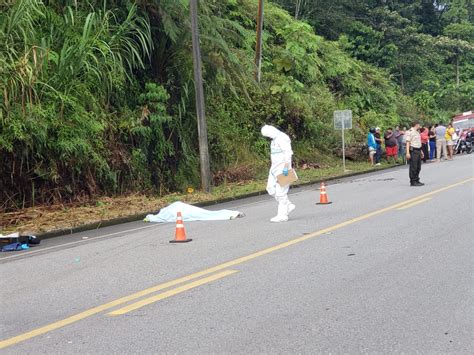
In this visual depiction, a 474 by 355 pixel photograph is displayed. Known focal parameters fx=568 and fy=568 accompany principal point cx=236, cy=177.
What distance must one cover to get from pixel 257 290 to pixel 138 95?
12383mm

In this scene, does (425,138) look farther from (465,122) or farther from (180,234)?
(180,234)

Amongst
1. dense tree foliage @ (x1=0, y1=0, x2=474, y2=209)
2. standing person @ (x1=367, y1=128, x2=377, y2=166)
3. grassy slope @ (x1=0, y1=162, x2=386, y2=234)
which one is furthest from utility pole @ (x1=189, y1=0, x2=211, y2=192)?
standing person @ (x1=367, y1=128, x2=377, y2=166)

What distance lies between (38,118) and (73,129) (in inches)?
41.5

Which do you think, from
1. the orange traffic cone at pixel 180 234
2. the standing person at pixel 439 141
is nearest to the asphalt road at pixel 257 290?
the orange traffic cone at pixel 180 234

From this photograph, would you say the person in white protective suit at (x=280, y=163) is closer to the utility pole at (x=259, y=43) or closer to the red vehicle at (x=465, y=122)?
the utility pole at (x=259, y=43)

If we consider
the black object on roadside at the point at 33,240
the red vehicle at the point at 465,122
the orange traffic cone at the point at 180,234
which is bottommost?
the black object on roadside at the point at 33,240

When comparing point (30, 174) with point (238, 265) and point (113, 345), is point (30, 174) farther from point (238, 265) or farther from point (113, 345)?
point (113, 345)

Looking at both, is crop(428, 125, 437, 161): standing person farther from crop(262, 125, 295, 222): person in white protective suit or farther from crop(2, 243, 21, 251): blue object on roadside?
crop(2, 243, 21, 251): blue object on roadside

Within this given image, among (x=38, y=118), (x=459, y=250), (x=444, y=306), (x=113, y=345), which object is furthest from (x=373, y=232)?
(x=38, y=118)

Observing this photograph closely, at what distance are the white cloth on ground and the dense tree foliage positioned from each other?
9.23 ft

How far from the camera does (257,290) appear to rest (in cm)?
590

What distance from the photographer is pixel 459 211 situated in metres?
10.5

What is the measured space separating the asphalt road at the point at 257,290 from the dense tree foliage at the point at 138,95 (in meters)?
3.51

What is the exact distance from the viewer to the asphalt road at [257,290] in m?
4.54
